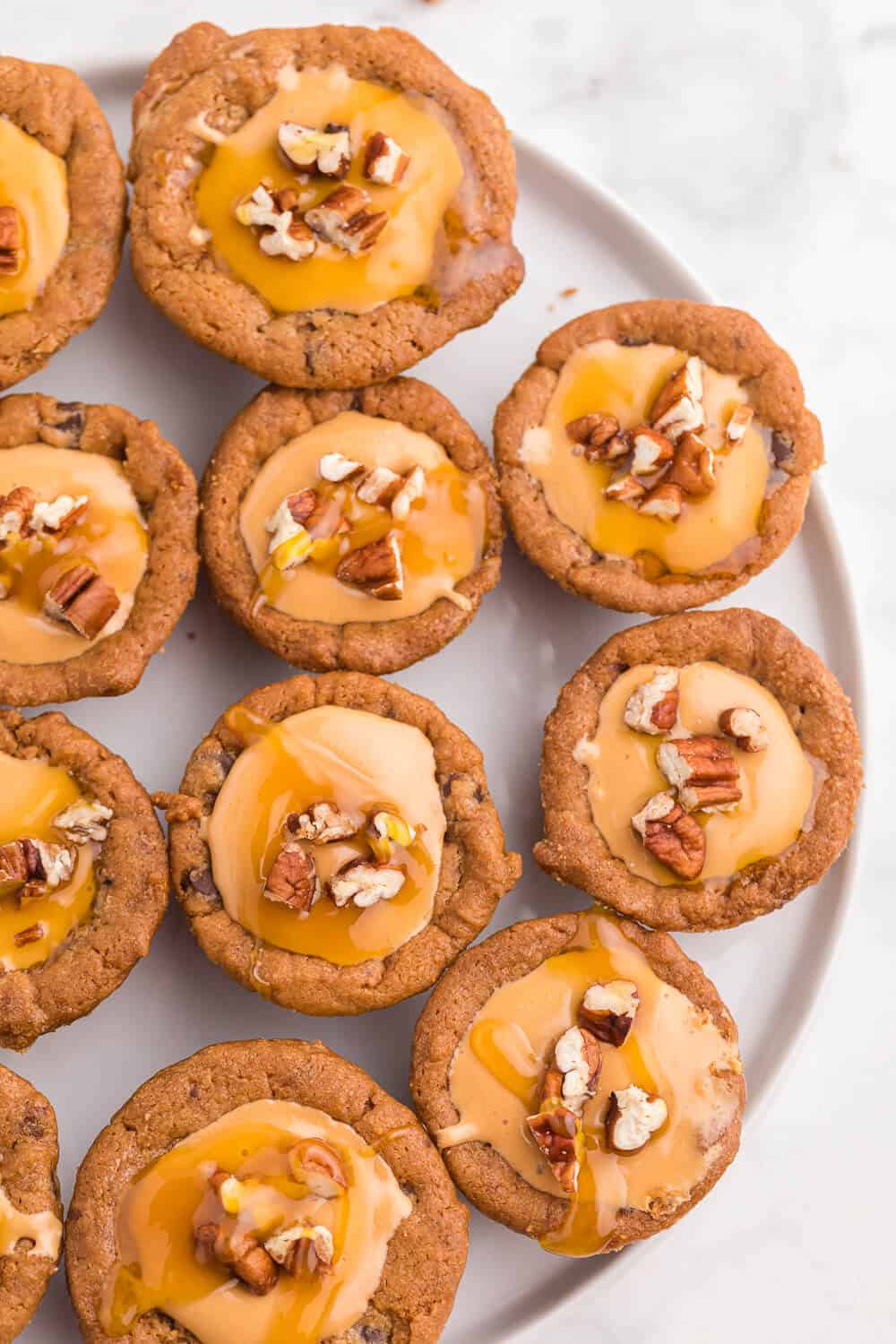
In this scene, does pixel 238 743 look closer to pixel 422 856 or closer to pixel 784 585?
pixel 422 856

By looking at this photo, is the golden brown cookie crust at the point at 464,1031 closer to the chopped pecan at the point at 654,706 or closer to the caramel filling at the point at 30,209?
the chopped pecan at the point at 654,706

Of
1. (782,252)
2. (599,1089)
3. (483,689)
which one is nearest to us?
(599,1089)

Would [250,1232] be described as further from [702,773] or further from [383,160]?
[383,160]

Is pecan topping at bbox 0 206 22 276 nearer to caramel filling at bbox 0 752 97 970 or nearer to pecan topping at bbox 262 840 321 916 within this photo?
caramel filling at bbox 0 752 97 970

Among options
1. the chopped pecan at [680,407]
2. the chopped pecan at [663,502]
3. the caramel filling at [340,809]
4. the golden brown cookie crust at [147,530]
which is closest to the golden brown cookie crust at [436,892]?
the caramel filling at [340,809]

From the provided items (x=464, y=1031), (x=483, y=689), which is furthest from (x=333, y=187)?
(x=464, y=1031)

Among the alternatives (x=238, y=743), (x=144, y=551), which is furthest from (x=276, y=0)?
(x=238, y=743)

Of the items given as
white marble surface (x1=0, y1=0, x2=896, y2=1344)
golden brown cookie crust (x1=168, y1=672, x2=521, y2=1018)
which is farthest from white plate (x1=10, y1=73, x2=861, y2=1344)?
golden brown cookie crust (x1=168, y1=672, x2=521, y2=1018)
